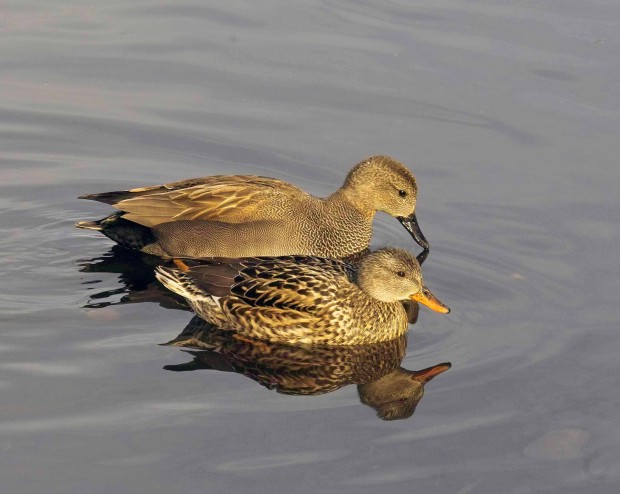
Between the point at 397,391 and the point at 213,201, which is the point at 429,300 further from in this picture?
the point at 213,201

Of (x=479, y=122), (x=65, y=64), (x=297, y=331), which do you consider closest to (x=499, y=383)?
(x=297, y=331)

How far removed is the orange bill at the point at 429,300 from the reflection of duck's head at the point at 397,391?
30.7 inches

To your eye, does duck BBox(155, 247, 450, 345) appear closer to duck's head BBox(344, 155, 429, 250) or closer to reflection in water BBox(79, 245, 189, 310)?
reflection in water BBox(79, 245, 189, 310)

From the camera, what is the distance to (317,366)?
32.4 ft

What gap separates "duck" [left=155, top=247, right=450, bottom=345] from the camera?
1030cm

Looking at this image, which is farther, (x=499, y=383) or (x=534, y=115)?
(x=534, y=115)

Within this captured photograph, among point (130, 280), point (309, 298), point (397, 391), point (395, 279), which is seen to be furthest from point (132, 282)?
point (397, 391)

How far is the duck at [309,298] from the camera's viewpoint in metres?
10.3

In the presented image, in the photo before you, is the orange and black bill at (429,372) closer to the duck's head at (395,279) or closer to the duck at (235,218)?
the duck's head at (395,279)

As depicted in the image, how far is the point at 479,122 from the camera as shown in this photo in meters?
14.0

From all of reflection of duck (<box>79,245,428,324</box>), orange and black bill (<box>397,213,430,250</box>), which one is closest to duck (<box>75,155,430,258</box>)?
orange and black bill (<box>397,213,430,250</box>)

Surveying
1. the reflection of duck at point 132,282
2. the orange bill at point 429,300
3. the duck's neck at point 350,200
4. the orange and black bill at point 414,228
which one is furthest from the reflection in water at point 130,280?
the orange and black bill at point 414,228

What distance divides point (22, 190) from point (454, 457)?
6125mm

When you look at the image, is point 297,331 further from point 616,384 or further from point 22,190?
point 22,190
